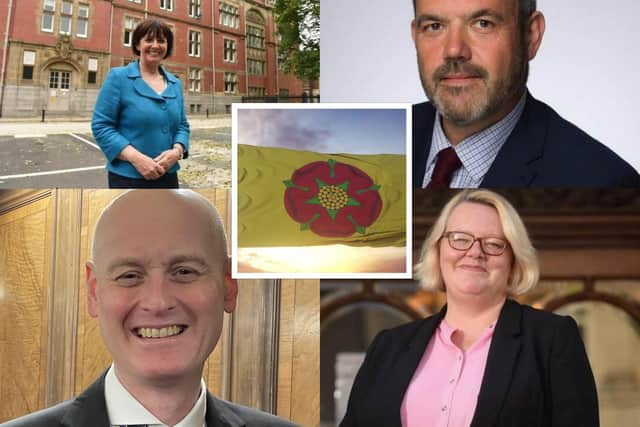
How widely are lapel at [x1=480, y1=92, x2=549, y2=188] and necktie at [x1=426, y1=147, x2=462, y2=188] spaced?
106 mm

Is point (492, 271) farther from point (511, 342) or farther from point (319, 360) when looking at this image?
point (319, 360)

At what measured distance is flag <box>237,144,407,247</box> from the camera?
231 centimetres

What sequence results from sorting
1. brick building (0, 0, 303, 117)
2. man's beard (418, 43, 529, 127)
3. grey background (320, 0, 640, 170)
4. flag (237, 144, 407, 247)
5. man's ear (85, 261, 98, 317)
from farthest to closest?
1. grey background (320, 0, 640, 170)
2. brick building (0, 0, 303, 117)
3. man's beard (418, 43, 529, 127)
4. flag (237, 144, 407, 247)
5. man's ear (85, 261, 98, 317)

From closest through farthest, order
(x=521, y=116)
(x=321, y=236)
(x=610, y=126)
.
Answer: (x=321, y=236) → (x=521, y=116) → (x=610, y=126)

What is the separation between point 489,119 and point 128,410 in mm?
1382

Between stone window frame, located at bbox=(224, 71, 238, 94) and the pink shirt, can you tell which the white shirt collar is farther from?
stone window frame, located at bbox=(224, 71, 238, 94)

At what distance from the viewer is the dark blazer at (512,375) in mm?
2121

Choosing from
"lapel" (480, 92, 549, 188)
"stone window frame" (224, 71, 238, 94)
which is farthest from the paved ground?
"lapel" (480, 92, 549, 188)

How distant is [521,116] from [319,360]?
101 cm

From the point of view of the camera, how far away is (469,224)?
7.35 feet

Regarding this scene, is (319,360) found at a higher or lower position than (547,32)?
lower

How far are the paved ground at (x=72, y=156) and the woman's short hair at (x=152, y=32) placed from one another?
0.27 meters

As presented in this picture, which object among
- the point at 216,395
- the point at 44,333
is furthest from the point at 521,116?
the point at 44,333

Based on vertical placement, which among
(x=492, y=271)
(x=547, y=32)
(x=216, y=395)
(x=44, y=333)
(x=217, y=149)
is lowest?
(x=216, y=395)
